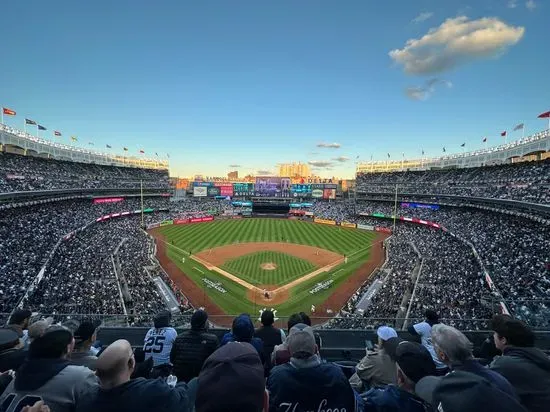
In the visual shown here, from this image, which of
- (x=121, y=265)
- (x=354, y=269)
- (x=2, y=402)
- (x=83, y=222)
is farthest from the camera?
(x=83, y=222)

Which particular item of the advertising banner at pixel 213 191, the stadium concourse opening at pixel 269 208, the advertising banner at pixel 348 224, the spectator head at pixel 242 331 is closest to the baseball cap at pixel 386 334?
the spectator head at pixel 242 331

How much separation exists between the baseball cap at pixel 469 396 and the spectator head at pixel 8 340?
531 cm

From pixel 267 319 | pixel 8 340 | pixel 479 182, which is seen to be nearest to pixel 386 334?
pixel 267 319

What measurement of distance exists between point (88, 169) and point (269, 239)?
45.1m


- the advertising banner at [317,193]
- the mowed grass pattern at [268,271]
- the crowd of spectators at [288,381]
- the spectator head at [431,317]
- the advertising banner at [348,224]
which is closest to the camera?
the crowd of spectators at [288,381]

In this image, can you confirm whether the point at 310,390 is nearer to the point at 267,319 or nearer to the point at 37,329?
the point at 267,319

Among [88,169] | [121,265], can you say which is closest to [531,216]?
[121,265]

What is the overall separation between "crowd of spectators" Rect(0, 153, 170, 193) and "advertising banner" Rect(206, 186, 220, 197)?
1232cm

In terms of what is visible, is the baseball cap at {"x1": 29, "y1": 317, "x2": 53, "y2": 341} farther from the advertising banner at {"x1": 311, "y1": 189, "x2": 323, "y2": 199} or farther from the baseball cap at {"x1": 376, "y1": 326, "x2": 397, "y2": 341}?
the advertising banner at {"x1": 311, "y1": 189, "x2": 323, "y2": 199}

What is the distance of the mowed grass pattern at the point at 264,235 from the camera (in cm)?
4456

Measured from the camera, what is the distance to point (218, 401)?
1759 millimetres

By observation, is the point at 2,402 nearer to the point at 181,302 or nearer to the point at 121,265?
the point at 181,302

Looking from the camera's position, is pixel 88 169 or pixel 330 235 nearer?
pixel 330 235

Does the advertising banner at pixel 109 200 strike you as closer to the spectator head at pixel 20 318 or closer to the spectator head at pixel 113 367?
the spectator head at pixel 20 318
